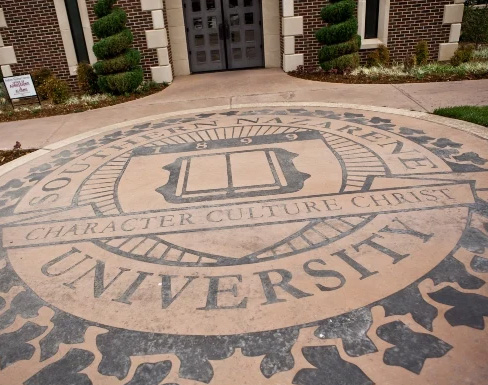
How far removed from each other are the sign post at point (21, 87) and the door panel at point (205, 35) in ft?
13.8

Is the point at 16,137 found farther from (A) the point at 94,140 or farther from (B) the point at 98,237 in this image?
(B) the point at 98,237

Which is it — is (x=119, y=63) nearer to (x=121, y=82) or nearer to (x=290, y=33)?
(x=121, y=82)

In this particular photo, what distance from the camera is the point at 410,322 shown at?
2375 millimetres

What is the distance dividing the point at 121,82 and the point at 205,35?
3.24 metres

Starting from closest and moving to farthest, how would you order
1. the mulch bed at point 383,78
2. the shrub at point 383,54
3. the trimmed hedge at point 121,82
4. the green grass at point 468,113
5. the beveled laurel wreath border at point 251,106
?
the beveled laurel wreath border at point 251,106 → the green grass at point 468,113 → the mulch bed at point 383,78 → the trimmed hedge at point 121,82 → the shrub at point 383,54

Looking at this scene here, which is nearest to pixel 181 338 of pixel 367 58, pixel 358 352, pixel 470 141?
pixel 358 352

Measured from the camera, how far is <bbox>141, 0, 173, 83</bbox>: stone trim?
10180 millimetres

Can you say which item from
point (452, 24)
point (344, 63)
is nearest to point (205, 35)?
point (344, 63)

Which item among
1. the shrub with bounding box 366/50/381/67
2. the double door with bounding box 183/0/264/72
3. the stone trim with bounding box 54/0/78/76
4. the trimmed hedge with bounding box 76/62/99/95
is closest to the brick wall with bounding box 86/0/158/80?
the stone trim with bounding box 54/0/78/76

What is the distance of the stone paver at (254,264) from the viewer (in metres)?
2.23

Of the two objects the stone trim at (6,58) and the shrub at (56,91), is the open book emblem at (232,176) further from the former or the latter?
the stone trim at (6,58)

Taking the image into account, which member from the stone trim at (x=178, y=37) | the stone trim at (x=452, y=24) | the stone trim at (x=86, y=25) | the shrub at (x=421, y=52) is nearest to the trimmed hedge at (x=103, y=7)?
the stone trim at (x=86, y=25)

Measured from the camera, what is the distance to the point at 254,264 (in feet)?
9.91

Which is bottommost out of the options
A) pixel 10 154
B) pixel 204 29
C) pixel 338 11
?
pixel 10 154
